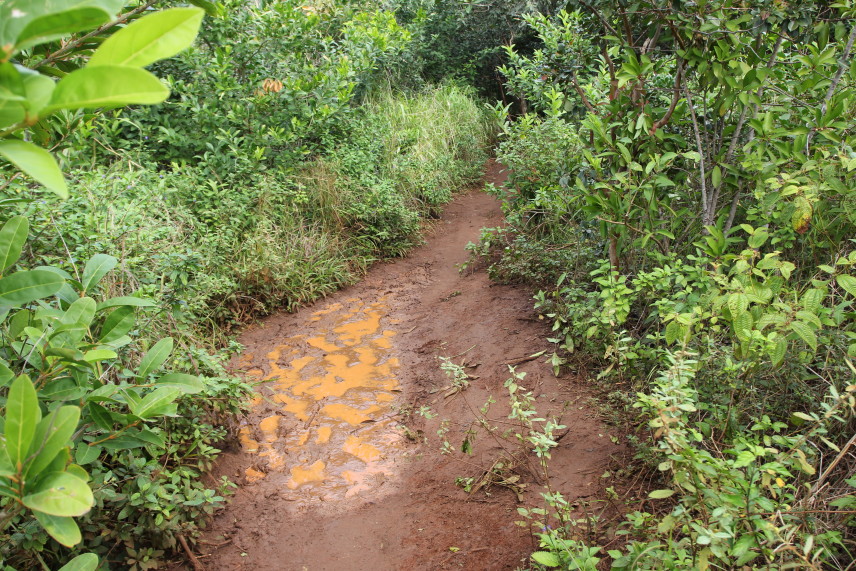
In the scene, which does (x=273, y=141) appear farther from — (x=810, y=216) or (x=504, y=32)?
(x=504, y=32)

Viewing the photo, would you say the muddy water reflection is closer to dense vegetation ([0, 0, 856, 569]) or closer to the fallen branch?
dense vegetation ([0, 0, 856, 569])

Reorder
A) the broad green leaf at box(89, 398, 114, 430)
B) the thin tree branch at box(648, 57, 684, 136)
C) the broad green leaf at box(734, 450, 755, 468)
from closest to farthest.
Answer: the broad green leaf at box(89, 398, 114, 430), the broad green leaf at box(734, 450, 755, 468), the thin tree branch at box(648, 57, 684, 136)

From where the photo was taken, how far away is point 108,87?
29.4 inches

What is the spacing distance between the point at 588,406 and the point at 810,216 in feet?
4.89

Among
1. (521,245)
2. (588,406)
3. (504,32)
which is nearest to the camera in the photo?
(588,406)

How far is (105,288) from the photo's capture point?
10.1ft

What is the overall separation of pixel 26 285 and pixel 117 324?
1.31ft

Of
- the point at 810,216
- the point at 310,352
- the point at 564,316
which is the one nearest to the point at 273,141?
the point at 310,352

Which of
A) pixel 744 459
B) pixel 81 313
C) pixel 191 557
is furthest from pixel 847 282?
pixel 191 557

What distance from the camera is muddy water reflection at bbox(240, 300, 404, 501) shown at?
133 inches

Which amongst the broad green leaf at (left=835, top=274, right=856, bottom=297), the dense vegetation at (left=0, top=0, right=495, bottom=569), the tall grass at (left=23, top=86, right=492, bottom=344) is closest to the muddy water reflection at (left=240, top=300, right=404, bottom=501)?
the dense vegetation at (left=0, top=0, right=495, bottom=569)

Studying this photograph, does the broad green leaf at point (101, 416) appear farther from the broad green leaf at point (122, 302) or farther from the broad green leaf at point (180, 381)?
the broad green leaf at point (122, 302)

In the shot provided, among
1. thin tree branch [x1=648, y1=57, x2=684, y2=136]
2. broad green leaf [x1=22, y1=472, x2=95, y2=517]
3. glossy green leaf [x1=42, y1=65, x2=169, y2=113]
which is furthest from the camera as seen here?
thin tree branch [x1=648, y1=57, x2=684, y2=136]

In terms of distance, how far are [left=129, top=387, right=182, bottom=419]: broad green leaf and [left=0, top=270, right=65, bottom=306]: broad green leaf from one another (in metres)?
0.38
